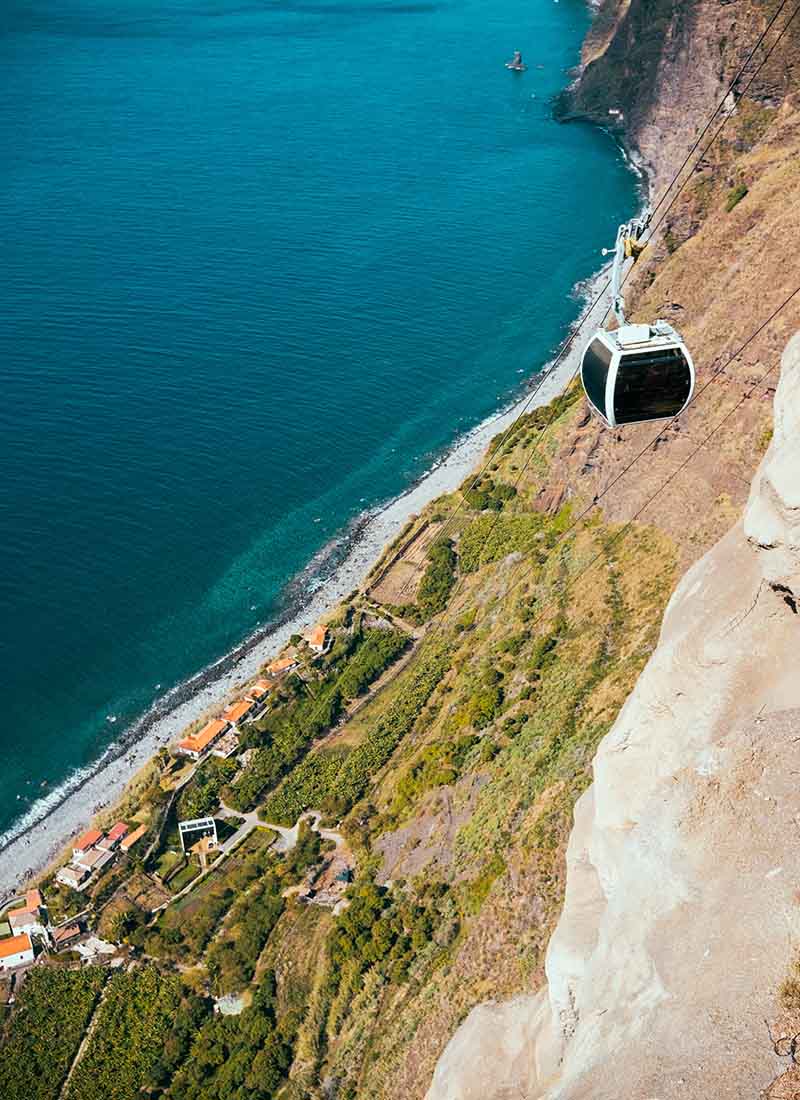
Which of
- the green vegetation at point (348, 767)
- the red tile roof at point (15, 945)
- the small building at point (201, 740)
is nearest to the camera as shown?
the red tile roof at point (15, 945)

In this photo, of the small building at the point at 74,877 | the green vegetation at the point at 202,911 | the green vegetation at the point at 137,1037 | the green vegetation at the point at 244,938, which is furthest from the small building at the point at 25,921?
the green vegetation at the point at 244,938

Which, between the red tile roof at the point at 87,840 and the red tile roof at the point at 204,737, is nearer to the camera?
the red tile roof at the point at 87,840

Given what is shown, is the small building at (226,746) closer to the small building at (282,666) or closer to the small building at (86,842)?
the small building at (282,666)

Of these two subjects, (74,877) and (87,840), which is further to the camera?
(87,840)

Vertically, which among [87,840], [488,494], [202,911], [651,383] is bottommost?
[87,840]

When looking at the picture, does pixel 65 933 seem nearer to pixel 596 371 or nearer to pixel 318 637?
pixel 318 637

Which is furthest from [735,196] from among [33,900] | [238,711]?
[33,900]

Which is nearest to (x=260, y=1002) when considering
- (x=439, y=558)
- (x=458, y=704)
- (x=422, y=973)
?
(x=422, y=973)

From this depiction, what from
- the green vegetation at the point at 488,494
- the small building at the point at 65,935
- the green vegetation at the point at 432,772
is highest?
the green vegetation at the point at 432,772

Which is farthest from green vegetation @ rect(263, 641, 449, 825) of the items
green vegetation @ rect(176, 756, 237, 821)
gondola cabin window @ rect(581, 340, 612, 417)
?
gondola cabin window @ rect(581, 340, 612, 417)
